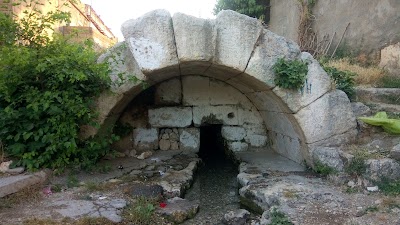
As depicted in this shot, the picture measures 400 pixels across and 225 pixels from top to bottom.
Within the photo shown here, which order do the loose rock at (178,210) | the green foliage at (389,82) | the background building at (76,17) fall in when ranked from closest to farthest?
the loose rock at (178,210) < the background building at (76,17) < the green foliage at (389,82)

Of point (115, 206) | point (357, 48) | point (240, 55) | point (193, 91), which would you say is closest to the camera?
point (115, 206)

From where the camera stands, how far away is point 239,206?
3.93 meters

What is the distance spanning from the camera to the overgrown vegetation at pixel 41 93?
393 centimetres

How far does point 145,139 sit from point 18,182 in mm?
2570

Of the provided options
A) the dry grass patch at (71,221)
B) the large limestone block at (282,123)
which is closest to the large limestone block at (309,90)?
the large limestone block at (282,123)

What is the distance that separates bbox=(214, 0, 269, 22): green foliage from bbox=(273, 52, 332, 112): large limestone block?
530 cm

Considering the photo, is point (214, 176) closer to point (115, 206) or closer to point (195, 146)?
point (195, 146)

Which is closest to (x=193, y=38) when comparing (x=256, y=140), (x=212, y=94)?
(x=212, y=94)

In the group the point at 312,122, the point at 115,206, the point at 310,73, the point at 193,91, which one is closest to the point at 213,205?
the point at 115,206

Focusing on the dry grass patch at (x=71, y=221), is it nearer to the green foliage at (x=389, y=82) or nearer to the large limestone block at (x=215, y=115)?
the large limestone block at (x=215, y=115)

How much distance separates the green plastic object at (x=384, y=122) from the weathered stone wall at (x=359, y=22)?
2805 mm

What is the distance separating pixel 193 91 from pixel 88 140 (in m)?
2.12

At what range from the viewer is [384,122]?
159 inches

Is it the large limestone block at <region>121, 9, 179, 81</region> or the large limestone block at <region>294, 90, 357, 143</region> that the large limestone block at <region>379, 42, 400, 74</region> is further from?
the large limestone block at <region>121, 9, 179, 81</region>
